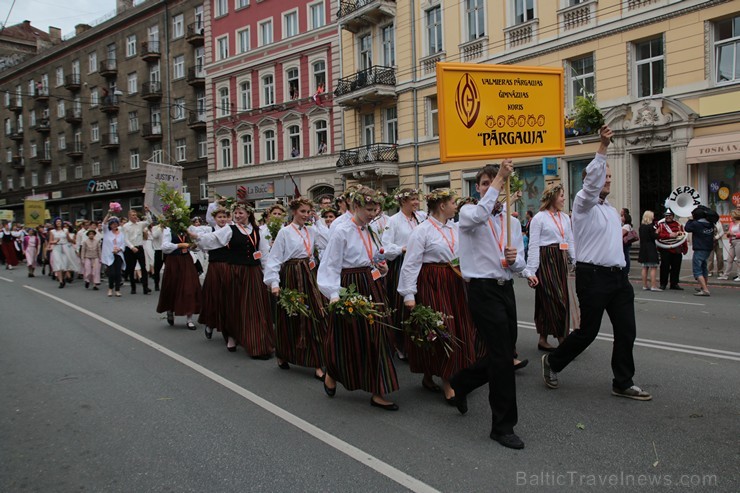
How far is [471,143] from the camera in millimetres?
4715

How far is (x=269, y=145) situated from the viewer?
36.2 m

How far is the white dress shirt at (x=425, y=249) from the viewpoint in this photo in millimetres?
5367

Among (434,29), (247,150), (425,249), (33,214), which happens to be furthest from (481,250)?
(247,150)

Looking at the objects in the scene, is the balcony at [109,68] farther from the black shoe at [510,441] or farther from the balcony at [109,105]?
the black shoe at [510,441]

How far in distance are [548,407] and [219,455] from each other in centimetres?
271

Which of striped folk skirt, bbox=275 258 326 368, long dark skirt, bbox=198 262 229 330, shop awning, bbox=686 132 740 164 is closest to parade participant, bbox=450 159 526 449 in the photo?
striped folk skirt, bbox=275 258 326 368

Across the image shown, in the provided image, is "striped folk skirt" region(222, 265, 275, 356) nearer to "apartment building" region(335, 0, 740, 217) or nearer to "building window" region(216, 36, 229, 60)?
"apartment building" region(335, 0, 740, 217)

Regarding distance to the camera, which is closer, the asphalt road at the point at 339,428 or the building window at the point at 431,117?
the asphalt road at the point at 339,428

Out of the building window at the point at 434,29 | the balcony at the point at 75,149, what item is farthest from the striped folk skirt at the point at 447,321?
the balcony at the point at 75,149

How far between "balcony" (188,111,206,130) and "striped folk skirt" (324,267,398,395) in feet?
126

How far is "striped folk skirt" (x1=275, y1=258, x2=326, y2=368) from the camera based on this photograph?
6.58 metres

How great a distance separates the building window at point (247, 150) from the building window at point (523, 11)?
1923cm

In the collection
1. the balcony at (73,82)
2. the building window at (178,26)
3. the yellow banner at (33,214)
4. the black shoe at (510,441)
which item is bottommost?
the black shoe at (510,441)

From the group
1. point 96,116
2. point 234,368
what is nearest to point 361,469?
point 234,368
